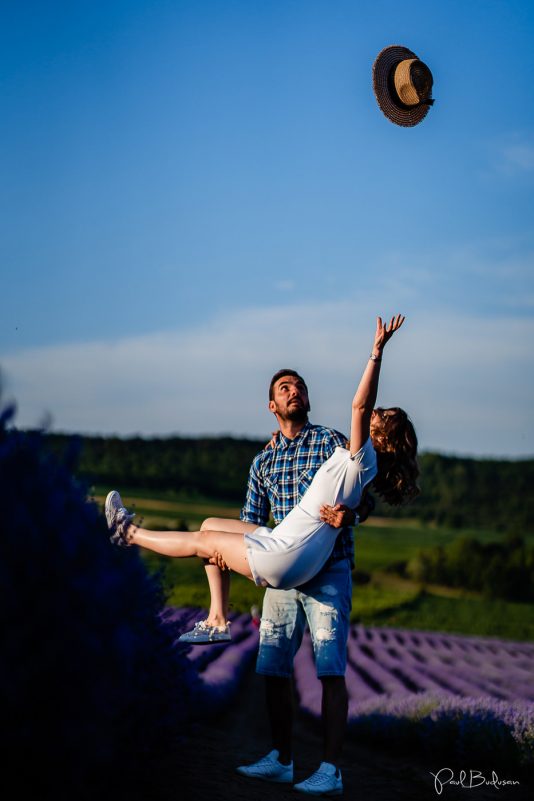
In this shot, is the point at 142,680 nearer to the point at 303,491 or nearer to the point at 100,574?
the point at 100,574

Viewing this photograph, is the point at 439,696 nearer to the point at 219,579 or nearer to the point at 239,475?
the point at 219,579

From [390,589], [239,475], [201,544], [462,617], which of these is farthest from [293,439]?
[462,617]

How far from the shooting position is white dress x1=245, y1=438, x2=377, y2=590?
14.3 feet

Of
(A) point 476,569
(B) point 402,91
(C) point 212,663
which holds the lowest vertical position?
(A) point 476,569

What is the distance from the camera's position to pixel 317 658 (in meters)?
4.63

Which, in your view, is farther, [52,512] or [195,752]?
[195,752]

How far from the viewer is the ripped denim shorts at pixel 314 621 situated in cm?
461

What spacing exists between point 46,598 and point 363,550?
24886mm

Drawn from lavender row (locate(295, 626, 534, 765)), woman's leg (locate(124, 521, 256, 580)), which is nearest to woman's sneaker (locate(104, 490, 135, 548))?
woman's leg (locate(124, 521, 256, 580))

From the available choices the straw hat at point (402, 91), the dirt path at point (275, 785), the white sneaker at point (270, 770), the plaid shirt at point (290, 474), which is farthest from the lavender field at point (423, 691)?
the straw hat at point (402, 91)

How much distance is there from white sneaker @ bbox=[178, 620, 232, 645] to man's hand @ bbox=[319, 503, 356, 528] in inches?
29.3

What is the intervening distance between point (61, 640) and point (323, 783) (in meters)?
2.16

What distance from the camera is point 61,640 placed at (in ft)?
9.25

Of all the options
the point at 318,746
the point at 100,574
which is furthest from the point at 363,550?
the point at 100,574
